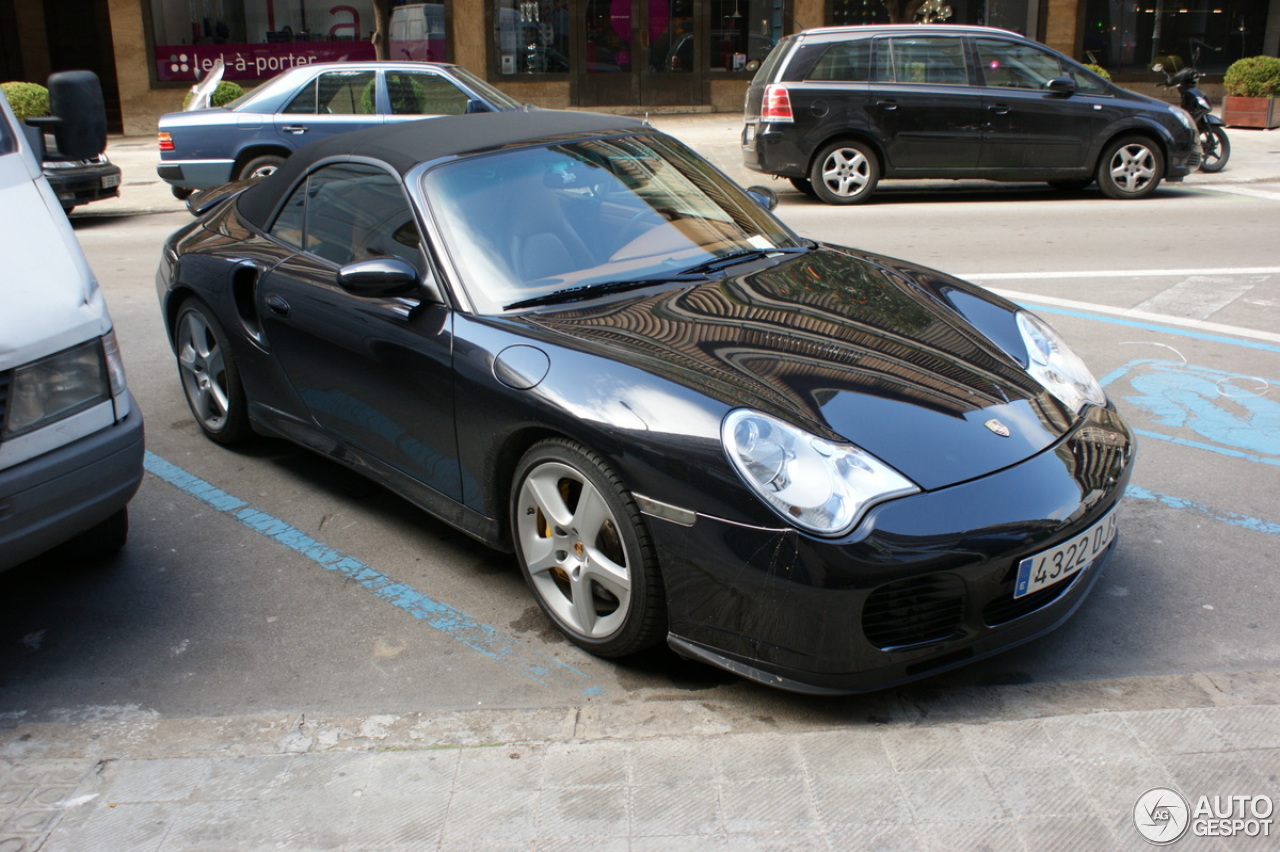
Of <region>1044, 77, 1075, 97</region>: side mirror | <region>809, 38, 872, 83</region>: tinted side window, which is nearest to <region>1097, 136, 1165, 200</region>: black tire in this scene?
<region>1044, 77, 1075, 97</region>: side mirror

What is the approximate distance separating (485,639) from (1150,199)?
34.9 ft

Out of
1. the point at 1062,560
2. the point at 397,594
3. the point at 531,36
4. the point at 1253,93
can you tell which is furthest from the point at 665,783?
the point at 531,36

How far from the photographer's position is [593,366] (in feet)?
10.6

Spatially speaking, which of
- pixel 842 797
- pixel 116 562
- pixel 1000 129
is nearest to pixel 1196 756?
pixel 842 797

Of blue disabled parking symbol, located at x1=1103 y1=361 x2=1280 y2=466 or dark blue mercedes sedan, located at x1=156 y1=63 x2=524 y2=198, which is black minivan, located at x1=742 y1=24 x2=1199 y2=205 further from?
blue disabled parking symbol, located at x1=1103 y1=361 x2=1280 y2=466

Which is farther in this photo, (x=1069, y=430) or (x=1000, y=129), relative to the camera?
(x=1000, y=129)

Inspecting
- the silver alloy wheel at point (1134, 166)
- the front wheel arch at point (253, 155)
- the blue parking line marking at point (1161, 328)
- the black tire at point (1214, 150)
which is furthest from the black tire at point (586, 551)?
the black tire at point (1214, 150)

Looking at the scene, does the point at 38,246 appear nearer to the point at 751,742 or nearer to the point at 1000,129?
the point at 751,742

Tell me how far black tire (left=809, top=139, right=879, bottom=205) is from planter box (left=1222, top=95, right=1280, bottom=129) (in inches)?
344

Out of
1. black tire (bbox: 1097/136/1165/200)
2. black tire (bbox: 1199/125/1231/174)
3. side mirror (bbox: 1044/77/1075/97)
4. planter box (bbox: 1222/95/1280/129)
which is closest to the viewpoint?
side mirror (bbox: 1044/77/1075/97)

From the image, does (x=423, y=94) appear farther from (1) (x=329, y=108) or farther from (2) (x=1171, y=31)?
(2) (x=1171, y=31)

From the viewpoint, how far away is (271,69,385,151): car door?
11633mm

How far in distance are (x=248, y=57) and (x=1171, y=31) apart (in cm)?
1638

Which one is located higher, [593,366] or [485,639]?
[593,366]
